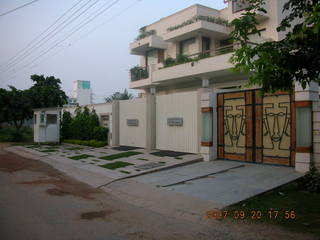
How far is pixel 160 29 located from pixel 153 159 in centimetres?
1611

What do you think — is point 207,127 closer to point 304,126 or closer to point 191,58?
point 304,126

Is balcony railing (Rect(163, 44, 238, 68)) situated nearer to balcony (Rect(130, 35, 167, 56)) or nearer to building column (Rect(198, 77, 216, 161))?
balcony (Rect(130, 35, 167, 56))

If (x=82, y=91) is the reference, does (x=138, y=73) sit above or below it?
below

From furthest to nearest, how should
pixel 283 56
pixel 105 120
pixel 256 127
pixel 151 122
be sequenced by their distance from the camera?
pixel 105 120 < pixel 151 122 < pixel 256 127 < pixel 283 56

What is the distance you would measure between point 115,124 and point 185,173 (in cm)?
974

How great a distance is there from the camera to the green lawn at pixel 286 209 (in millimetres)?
5273

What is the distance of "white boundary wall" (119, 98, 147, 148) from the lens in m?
16.5

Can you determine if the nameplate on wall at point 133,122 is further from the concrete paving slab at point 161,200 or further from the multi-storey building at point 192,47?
the concrete paving slab at point 161,200

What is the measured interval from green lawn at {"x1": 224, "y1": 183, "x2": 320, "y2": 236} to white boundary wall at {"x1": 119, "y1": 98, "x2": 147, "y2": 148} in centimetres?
1005

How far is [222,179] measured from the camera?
8.73m

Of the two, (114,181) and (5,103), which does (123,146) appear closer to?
Answer: (114,181)

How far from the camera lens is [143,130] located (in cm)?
1644

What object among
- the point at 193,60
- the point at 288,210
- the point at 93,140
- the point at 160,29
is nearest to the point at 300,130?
the point at 288,210

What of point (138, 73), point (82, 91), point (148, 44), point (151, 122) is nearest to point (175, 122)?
point (151, 122)
